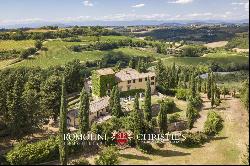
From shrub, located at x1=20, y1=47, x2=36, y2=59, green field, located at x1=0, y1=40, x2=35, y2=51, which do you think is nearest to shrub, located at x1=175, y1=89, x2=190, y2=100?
shrub, located at x1=20, y1=47, x2=36, y2=59

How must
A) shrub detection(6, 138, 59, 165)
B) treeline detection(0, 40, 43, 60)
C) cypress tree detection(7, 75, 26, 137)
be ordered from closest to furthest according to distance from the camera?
1. shrub detection(6, 138, 59, 165)
2. cypress tree detection(7, 75, 26, 137)
3. treeline detection(0, 40, 43, 60)

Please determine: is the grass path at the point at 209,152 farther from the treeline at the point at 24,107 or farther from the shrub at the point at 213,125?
the treeline at the point at 24,107

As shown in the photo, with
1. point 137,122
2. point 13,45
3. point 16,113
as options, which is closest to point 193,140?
point 137,122

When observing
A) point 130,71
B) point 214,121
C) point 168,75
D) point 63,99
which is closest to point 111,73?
point 130,71

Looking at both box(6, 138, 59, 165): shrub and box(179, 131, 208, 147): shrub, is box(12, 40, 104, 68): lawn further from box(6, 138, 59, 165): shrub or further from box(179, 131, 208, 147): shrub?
box(179, 131, 208, 147): shrub

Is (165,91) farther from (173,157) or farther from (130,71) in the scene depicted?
(173,157)

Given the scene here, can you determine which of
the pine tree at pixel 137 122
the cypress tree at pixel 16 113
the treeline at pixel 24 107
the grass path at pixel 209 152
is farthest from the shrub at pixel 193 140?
the cypress tree at pixel 16 113
